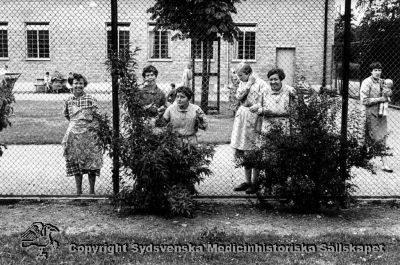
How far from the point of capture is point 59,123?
586 inches

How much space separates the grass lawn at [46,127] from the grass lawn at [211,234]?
5654 millimetres

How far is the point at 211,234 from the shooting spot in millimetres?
5215

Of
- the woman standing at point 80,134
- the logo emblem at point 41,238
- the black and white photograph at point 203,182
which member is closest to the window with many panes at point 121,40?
the black and white photograph at point 203,182

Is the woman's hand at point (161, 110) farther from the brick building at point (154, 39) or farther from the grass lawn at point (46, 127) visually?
the brick building at point (154, 39)

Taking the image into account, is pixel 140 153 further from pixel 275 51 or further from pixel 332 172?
pixel 275 51

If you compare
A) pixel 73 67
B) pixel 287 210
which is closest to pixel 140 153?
pixel 287 210

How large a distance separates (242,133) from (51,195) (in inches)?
103

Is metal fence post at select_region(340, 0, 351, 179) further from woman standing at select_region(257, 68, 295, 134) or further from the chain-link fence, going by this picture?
the chain-link fence

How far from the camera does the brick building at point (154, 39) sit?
24.0 metres

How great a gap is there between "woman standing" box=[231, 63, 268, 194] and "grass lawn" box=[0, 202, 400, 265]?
1013mm

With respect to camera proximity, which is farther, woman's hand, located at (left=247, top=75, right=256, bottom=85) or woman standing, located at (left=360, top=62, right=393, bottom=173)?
woman standing, located at (left=360, top=62, right=393, bottom=173)

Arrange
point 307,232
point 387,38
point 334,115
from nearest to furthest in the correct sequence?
1. point 307,232
2. point 334,115
3. point 387,38

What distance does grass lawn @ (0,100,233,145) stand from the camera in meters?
12.0

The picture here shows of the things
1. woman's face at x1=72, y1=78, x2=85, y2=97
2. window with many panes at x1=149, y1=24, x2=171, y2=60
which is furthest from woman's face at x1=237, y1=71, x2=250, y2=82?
window with many panes at x1=149, y1=24, x2=171, y2=60
